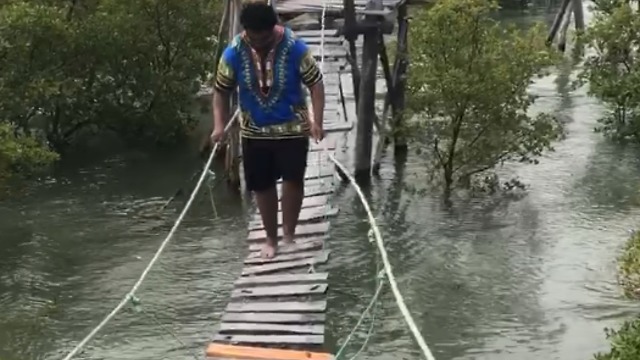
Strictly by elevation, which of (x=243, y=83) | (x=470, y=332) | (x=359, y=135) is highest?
(x=243, y=83)

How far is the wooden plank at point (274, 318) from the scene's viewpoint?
570 cm

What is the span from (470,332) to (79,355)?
2694mm

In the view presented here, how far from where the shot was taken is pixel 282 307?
19.2 feet

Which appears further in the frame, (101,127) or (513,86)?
(101,127)

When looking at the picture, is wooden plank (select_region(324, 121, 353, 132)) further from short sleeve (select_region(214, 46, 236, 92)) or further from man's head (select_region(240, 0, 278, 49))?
man's head (select_region(240, 0, 278, 49))

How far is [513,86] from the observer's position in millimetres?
10242

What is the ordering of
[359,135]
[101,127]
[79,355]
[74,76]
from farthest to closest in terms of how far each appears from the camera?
[101,127] → [74,76] → [359,135] → [79,355]

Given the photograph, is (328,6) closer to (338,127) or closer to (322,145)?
(338,127)

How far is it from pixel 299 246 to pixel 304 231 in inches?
11.4

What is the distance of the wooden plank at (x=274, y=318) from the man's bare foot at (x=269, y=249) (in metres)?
0.71

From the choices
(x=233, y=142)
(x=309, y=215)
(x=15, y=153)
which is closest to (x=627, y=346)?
(x=309, y=215)

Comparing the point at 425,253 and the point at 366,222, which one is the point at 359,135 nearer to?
the point at 366,222

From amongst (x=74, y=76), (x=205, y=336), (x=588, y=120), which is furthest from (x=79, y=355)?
(x=588, y=120)

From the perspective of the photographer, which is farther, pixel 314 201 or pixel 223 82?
pixel 314 201
